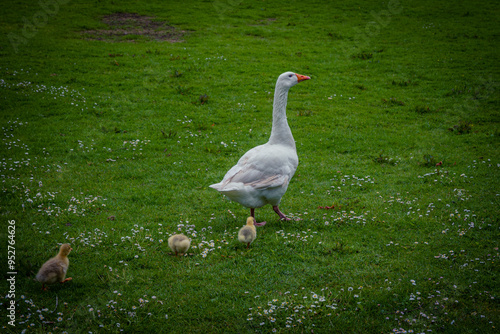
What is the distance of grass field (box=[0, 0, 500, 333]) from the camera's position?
625 centimetres

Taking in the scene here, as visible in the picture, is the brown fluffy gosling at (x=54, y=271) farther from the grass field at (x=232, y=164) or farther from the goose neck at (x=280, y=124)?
the goose neck at (x=280, y=124)

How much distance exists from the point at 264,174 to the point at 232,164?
4699 mm

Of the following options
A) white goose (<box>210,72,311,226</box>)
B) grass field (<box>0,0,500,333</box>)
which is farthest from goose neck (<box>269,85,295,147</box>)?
grass field (<box>0,0,500,333</box>)

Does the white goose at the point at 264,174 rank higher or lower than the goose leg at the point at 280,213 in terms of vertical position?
higher

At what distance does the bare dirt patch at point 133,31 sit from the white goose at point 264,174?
2135cm

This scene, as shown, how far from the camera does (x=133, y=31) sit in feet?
99.6

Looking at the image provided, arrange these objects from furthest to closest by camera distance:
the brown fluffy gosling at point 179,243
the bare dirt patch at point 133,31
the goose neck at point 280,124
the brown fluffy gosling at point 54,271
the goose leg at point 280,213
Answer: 1. the bare dirt patch at point 133,31
2. the goose neck at point 280,124
3. the goose leg at point 280,213
4. the brown fluffy gosling at point 179,243
5. the brown fluffy gosling at point 54,271

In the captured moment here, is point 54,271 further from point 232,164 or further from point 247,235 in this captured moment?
point 232,164

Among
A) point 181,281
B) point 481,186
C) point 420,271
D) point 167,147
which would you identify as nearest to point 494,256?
point 420,271

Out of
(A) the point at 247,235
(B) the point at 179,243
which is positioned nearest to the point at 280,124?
(A) the point at 247,235

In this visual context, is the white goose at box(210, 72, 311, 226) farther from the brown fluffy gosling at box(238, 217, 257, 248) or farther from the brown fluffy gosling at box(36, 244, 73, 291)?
the brown fluffy gosling at box(36, 244, 73, 291)

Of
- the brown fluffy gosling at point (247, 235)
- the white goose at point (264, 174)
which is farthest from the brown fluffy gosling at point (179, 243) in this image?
the white goose at point (264, 174)

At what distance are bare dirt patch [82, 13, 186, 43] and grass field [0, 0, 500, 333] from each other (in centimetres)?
40

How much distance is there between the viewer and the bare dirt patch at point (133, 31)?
28.5m
